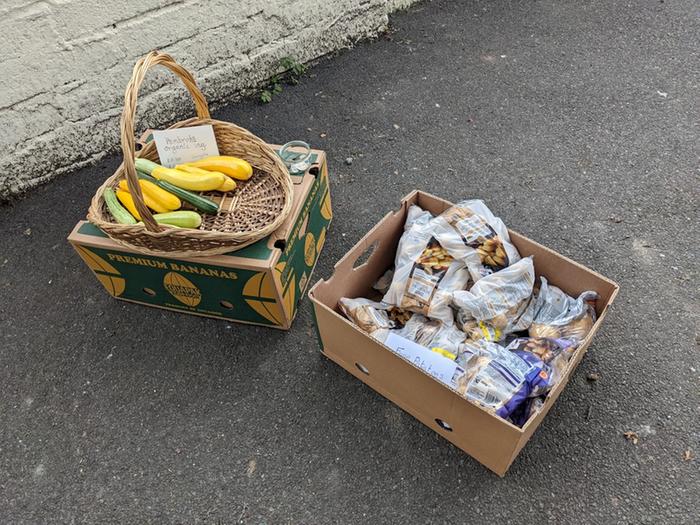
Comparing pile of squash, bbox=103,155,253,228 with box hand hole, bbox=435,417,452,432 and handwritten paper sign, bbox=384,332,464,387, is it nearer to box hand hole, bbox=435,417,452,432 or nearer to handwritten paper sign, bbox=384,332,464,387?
handwritten paper sign, bbox=384,332,464,387

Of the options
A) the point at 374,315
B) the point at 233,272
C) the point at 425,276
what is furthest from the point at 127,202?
the point at 425,276

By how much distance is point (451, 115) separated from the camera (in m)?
2.65

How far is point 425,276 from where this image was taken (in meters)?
1.61

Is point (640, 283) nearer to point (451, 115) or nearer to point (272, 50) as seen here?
point (451, 115)

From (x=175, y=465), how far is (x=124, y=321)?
603 mm

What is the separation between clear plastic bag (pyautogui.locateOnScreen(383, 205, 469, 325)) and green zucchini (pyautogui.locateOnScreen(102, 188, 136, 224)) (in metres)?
0.87

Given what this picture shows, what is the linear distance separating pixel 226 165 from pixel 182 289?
45 cm

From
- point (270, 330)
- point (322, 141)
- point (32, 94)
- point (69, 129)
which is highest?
point (32, 94)

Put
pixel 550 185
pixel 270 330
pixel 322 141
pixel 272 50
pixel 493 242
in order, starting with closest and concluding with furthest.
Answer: pixel 493 242
pixel 270 330
pixel 550 185
pixel 322 141
pixel 272 50

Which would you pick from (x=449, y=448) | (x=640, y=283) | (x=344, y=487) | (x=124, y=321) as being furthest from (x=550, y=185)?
(x=124, y=321)

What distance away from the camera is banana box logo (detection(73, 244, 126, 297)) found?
5.57ft

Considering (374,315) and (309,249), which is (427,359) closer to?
(374,315)

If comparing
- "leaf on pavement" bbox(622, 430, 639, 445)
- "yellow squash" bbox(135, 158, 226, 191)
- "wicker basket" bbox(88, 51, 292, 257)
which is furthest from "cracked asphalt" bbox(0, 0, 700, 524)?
"yellow squash" bbox(135, 158, 226, 191)

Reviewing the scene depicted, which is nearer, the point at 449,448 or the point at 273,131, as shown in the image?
the point at 449,448
